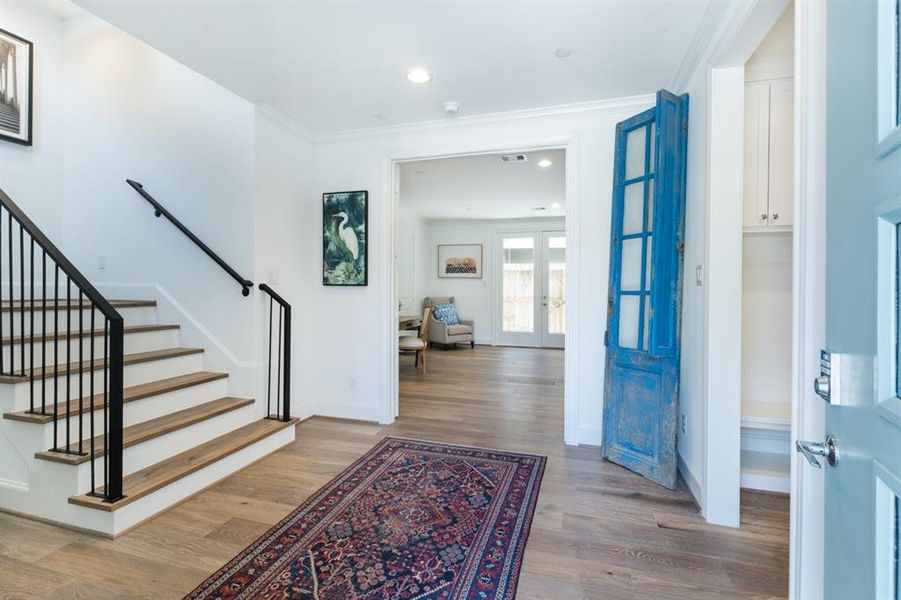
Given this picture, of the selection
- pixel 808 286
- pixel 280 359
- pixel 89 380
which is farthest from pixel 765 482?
pixel 89 380

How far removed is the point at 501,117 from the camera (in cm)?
322

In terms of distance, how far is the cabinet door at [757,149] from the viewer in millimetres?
2275

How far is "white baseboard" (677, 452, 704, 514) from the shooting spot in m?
2.21

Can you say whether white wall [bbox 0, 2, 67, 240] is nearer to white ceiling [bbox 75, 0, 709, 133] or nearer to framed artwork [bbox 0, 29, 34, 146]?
framed artwork [bbox 0, 29, 34, 146]

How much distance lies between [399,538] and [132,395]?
190 cm

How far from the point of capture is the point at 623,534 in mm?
1969

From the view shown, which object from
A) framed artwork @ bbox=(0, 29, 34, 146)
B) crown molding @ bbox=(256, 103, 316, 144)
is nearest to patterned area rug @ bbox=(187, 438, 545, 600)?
crown molding @ bbox=(256, 103, 316, 144)

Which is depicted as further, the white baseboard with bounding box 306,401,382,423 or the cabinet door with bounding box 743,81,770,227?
the white baseboard with bounding box 306,401,382,423

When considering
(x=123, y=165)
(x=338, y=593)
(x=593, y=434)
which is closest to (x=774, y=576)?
(x=593, y=434)

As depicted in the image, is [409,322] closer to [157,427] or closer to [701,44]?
[157,427]

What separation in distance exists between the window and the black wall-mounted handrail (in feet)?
10.7

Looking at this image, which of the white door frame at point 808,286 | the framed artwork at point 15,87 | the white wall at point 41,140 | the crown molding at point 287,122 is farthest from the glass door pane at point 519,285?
the white door frame at point 808,286

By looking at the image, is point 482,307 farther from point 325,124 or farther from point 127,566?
point 127,566

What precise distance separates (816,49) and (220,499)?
309cm
